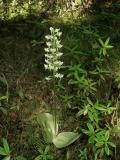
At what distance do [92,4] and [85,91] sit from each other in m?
1.79

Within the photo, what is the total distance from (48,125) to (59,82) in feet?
2.01

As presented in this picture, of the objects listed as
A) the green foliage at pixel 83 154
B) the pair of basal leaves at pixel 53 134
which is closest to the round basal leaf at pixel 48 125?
the pair of basal leaves at pixel 53 134

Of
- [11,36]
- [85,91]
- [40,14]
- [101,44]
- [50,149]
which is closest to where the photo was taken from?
[50,149]

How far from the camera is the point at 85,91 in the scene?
459 centimetres

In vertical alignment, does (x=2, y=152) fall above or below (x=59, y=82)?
below

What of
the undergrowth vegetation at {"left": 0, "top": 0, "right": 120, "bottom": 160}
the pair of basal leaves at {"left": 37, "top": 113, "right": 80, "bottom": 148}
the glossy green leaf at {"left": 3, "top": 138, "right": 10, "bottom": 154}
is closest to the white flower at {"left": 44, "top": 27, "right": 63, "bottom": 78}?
the undergrowth vegetation at {"left": 0, "top": 0, "right": 120, "bottom": 160}

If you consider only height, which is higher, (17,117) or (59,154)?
(17,117)

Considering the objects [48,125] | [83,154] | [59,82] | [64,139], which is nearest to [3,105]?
[48,125]

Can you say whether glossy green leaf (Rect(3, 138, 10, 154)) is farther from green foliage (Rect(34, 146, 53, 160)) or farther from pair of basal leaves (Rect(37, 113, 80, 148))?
pair of basal leaves (Rect(37, 113, 80, 148))

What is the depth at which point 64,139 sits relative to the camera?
14.1 feet

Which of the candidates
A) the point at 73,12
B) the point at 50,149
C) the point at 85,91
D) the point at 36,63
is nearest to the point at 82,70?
the point at 85,91

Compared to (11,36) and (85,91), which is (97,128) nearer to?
(85,91)

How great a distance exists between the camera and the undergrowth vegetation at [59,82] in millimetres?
4270

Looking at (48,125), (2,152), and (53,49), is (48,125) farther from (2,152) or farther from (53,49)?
(53,49)
